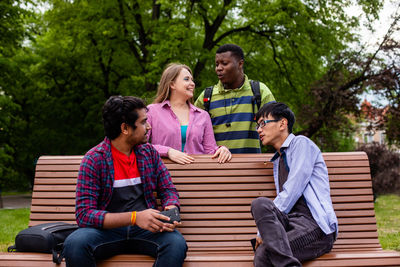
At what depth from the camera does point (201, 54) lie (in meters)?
14.3

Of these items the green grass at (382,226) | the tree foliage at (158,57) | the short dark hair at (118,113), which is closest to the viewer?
the short dark hair at (118,113)

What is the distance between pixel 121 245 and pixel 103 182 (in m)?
0.48

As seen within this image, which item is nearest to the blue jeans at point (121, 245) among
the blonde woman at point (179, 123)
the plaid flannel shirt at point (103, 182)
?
the plaid flannel shirt at point (103, 182)

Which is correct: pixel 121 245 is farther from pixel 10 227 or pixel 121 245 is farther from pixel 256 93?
pixel 10 227

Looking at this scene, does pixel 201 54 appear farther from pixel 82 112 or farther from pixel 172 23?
pixel 82 112

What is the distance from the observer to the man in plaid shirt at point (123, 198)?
2.95m

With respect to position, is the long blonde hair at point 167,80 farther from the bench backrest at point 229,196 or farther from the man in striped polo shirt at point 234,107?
the bench backrest at point 229,196

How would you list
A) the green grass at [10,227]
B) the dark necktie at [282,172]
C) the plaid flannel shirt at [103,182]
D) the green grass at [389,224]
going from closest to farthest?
the plaid flannel shirt at [103,182]
the dark necktie at [282,172]
the green grass at [389,224]
the green grass at [10,227]

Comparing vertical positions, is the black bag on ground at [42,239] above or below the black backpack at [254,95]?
below

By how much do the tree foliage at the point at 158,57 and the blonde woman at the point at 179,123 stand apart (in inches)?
329

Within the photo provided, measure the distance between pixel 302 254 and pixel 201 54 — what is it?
11801mm

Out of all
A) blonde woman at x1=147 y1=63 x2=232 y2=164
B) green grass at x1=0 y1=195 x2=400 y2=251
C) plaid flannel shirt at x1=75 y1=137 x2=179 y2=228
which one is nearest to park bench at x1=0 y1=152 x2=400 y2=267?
blonde woman at x1=147 y1=63 x2=232 y2=164

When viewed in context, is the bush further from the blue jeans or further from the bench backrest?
the blue jeans

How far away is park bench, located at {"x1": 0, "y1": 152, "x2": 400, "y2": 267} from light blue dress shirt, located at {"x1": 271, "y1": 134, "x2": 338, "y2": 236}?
0.60 metres
